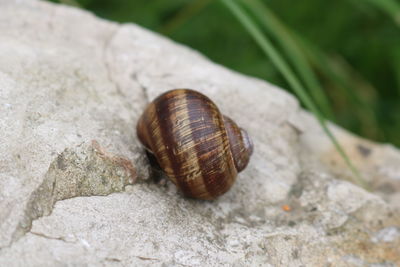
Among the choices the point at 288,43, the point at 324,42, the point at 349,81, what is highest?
the point at 288,43

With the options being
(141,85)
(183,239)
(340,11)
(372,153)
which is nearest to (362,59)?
(340,11)

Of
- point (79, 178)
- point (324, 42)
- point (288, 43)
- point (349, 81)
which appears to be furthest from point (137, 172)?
point (324, 42)

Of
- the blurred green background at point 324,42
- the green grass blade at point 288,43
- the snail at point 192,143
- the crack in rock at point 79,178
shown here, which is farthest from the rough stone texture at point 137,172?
the blurred green background at point 324,42

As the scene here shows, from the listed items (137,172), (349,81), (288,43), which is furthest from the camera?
(349,81)

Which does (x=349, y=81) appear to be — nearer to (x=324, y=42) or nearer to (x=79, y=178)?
(x=324, y=42)

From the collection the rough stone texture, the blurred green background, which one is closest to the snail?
the rough stone texture

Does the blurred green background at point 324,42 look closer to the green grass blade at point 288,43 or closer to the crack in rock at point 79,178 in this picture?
the green grass blade at point 288,43

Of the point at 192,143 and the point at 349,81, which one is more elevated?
the point at 192,143
